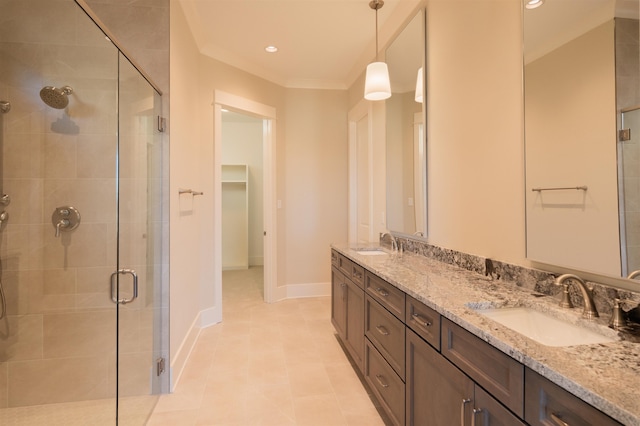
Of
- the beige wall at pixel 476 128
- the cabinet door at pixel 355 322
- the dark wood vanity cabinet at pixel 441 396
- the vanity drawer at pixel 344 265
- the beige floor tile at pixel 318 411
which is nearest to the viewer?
the dark wood vanity cabinet at pixel 441 396

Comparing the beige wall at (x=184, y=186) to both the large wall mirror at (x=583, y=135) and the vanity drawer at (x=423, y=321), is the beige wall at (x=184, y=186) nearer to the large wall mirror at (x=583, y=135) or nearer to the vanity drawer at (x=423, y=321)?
the vanity drawer at (x=423, y=321)

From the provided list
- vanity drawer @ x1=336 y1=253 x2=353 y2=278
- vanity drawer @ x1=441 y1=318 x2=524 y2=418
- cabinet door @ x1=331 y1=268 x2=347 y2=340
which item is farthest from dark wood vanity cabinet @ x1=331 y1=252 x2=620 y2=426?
cabinet door @ x1=331 y1=268 x2=347 y2=340

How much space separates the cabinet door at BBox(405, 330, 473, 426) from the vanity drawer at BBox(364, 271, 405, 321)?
0.15m

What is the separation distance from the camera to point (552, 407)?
2.42ft

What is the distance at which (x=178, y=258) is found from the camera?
2.40 meters

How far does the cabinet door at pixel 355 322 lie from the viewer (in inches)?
86.1

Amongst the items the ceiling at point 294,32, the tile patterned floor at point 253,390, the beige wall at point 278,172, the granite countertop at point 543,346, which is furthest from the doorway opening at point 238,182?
the granite countertop at point 543,346

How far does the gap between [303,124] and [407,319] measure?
11.1 ft

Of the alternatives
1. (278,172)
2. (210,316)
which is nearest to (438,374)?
(210,316)

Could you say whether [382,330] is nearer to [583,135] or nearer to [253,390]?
[253,390]

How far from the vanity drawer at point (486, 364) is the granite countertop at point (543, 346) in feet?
0.13

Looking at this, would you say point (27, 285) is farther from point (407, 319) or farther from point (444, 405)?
point (444, 405)

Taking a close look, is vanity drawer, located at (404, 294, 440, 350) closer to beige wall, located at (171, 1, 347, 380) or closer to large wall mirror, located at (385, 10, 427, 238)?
large wall mirror, located at (385, 10, 427, 238)

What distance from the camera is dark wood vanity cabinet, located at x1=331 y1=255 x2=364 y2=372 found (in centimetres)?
222
